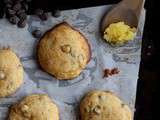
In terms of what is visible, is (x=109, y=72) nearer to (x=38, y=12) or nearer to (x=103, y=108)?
(x=103, y=108)

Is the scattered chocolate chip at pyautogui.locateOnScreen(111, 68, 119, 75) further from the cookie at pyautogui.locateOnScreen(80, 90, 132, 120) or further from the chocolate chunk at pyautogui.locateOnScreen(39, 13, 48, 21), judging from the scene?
the chocolate chunk at pyautogui.locateOnScreen(39, 13, 48, 21)

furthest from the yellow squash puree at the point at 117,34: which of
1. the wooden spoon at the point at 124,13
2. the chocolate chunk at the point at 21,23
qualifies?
the chocolate chunk at the point at 21,23

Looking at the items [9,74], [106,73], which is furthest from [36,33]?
[106,73]

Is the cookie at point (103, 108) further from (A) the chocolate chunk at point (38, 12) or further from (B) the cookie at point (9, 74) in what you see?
(A) the chocolate chunk at point (38, 12)

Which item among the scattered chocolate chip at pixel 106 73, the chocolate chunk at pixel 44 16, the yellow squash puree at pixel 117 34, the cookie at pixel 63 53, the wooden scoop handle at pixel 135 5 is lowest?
the scattered chocolate chip at pixel 106 73

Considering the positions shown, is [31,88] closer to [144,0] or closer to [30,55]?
[30,55]

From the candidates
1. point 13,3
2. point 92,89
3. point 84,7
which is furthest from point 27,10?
point 92,89
